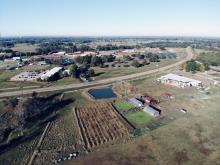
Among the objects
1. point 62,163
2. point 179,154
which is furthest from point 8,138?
point 179,154

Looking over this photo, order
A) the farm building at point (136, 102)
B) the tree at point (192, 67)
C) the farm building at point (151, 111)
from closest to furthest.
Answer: the farm building at point (151, 111), the farm building at point (136, 102), the tree at point (192, 67)

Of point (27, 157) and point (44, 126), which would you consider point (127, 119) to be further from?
point (27, 157)

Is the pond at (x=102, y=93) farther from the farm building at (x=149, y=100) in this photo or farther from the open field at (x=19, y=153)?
the open field at (x=19, y=153)

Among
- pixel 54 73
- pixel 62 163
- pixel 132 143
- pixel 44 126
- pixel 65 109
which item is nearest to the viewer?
pixel 62 163

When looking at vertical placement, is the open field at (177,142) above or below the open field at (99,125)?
above

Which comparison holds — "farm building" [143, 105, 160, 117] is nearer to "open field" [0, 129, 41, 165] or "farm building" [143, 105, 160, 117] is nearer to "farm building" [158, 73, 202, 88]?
"farm building" [158, 73, 202, 88]

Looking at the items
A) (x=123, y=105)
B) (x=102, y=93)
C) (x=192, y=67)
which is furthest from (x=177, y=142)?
(x=192, y=67)

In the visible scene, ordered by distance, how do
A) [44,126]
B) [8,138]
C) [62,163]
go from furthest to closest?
[44,126] → [8,138] → [62,163]

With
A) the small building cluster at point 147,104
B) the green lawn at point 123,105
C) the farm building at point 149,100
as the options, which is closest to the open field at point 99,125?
the green lawn at point 123,105
